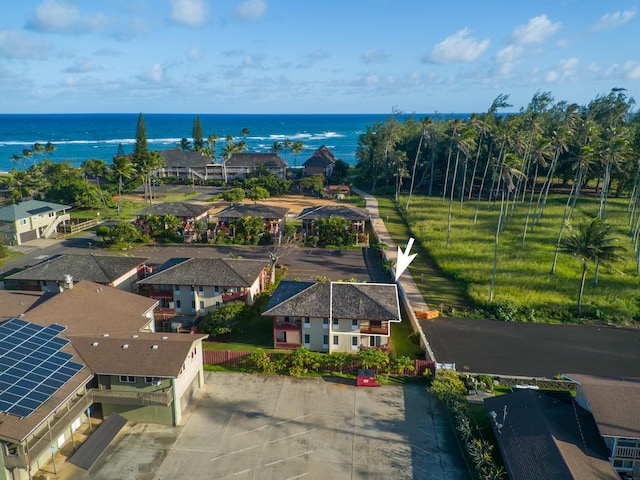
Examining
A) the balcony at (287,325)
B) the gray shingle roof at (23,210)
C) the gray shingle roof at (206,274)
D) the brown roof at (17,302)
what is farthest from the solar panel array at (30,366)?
the gray shingle roof at (23,210)

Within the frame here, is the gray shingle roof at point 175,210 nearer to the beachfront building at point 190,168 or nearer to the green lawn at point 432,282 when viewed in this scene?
the green lawn at point 432,282

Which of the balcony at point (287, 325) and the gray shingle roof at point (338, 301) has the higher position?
the gray shingle roof at point (338, 301)

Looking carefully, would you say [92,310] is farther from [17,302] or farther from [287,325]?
[287,325]

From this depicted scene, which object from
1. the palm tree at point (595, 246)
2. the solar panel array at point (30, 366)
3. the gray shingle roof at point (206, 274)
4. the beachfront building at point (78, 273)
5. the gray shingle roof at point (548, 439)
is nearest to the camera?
the gray shingle roof at point (548, 439)

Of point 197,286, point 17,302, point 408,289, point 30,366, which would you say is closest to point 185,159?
point 197,286

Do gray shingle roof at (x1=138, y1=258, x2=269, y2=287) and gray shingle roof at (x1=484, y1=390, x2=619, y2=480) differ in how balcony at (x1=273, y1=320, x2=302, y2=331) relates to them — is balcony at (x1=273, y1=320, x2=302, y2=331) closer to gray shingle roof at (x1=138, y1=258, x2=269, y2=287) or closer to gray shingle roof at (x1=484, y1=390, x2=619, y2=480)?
gray shingle roof at (x1=138, y1=258, x2=269, y2=287)

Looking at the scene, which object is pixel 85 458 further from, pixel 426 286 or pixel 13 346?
pixel 426 286

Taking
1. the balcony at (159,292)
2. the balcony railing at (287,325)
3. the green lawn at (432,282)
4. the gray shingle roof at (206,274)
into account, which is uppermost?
the gray shingle roof at (206,274)
